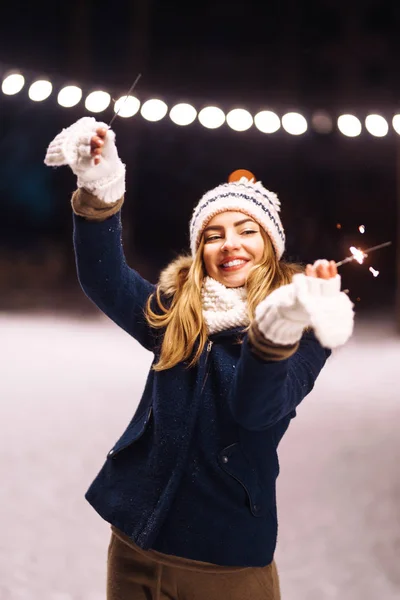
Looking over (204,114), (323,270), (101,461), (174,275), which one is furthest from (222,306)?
(101,461)

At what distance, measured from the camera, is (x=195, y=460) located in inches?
34.4

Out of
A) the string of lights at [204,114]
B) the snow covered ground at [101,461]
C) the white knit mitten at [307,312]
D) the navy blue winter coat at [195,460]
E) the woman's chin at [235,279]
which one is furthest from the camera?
the string of lights at [204,114]

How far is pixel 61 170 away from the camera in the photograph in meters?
4.26

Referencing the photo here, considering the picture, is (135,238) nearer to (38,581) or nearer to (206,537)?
(38,581)

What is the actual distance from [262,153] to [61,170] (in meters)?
1.39

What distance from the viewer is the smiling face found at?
0.98 m

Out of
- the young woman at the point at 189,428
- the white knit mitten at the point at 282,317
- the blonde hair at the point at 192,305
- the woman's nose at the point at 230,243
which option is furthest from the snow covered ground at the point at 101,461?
the white knit mitten at the point at 282,317

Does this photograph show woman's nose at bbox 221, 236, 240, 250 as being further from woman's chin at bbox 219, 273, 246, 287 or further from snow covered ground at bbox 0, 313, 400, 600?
snow covered ground at bbox 0, 313, 400, 600

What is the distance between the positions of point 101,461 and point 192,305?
1567 mm

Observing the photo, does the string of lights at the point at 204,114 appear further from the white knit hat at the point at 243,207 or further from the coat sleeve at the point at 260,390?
the coat sleeve at the point at 260,390

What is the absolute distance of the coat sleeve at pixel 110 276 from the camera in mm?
931

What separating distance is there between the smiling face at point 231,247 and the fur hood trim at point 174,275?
0.21 feet

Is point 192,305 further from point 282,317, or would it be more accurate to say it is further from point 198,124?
point 198,124

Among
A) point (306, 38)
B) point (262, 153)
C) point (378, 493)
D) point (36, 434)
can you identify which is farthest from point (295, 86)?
point (36, 434)
